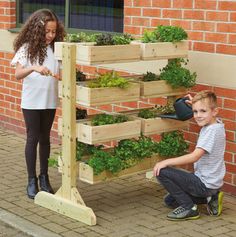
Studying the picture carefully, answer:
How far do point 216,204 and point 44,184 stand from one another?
1.67m

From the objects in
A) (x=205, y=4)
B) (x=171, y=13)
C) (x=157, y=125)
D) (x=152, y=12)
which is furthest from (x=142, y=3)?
(x=157, y=125)

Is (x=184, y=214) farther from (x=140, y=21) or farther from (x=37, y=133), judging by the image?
(x=140, y=21)

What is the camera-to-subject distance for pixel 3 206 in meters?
6.56

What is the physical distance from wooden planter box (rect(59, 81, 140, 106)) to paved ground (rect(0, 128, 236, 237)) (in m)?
1.01

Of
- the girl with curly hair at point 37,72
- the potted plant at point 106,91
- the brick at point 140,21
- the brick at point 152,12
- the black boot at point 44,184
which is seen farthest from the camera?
the brick at point 140,21

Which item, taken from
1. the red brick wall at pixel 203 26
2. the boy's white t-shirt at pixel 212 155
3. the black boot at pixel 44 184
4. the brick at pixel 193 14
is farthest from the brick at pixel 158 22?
the black boot at pixel 44 184

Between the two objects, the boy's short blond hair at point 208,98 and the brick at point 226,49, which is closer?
the boy's short blond hair at point 208,98

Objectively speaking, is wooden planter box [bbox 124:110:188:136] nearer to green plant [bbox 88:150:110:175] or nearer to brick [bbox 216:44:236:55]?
green plant [bbox 88:150:110:175]

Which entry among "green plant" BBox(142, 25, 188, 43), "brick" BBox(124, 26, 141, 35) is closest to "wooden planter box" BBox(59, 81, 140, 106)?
"green plant" BBox(142, 25, 188, 43)

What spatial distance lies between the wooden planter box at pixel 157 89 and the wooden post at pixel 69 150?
71 cm

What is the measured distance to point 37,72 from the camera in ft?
21.0

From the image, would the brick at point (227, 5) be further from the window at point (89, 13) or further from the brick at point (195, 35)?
the window at point (89, 13)

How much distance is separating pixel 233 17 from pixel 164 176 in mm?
1624

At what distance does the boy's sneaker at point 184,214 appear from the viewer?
6.18 m
